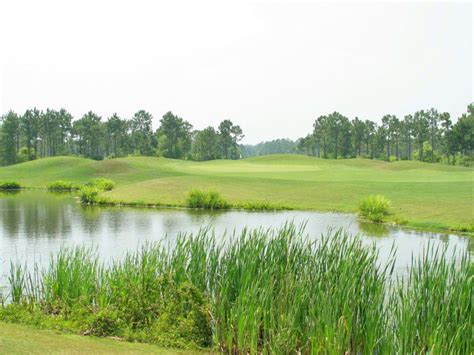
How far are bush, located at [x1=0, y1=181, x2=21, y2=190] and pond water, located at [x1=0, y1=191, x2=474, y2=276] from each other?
22.8m

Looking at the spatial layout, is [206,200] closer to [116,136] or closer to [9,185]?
[9,185]

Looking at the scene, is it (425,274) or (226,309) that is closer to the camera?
(425,274)

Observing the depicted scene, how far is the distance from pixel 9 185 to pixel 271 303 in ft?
208

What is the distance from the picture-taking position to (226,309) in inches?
437

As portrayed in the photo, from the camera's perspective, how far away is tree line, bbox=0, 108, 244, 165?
11962cm

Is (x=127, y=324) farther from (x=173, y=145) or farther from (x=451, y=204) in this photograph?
(x=173, y=145)

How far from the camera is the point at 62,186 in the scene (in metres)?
65.8

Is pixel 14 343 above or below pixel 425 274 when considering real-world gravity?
below

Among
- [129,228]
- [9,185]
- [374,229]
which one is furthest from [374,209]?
[9,185]

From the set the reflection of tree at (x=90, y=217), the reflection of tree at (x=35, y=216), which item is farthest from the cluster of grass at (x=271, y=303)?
the reflection of tree at (x=90, y=217)

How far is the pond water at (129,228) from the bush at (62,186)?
1968cm

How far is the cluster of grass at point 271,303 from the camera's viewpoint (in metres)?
9.20

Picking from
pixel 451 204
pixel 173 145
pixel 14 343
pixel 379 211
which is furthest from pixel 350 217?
pixel 173 145

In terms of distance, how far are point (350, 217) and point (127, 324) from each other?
25218mm
